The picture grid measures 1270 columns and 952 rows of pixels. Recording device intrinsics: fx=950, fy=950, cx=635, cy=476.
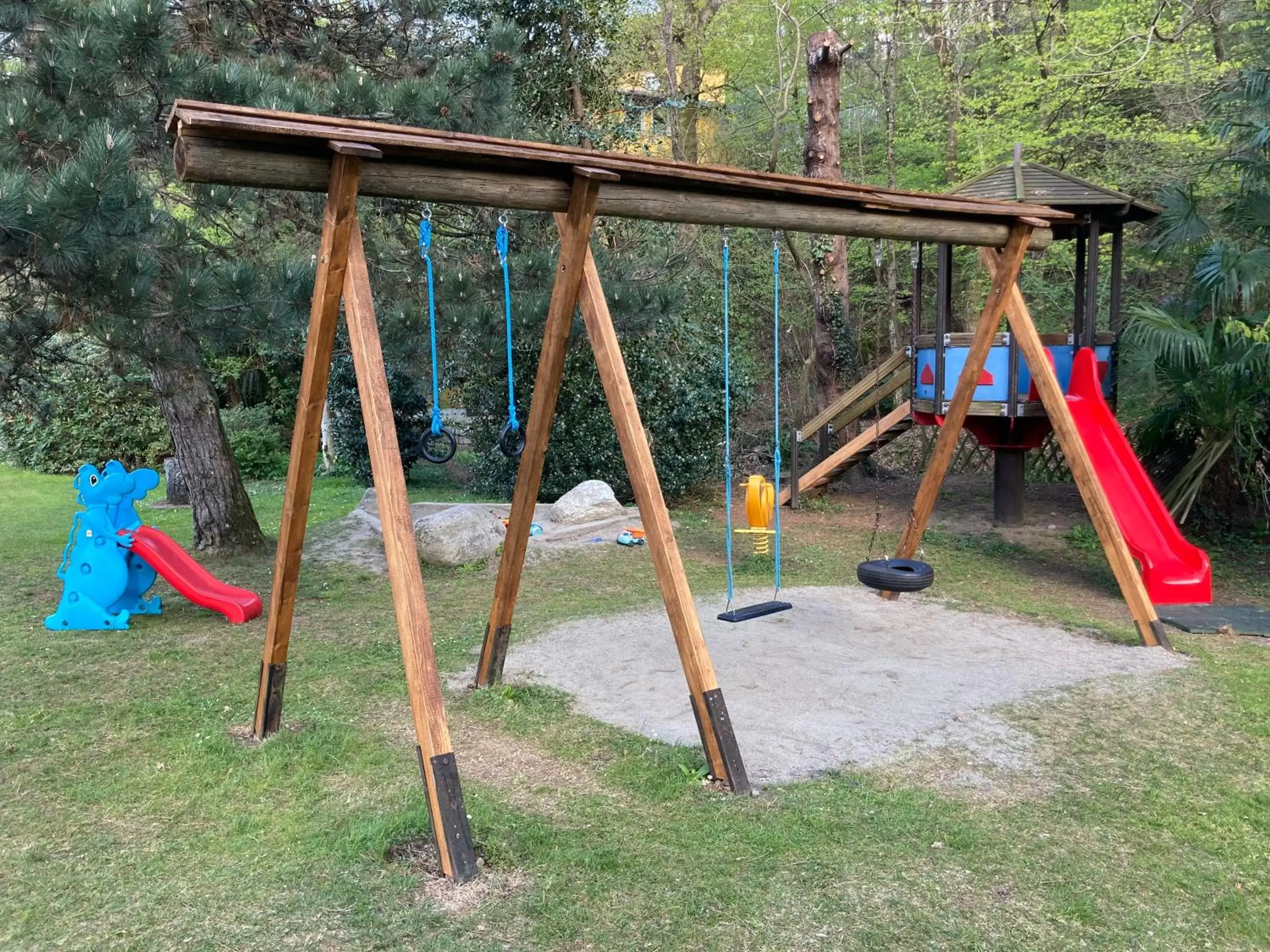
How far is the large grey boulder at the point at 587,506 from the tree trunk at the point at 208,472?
3.02 metres

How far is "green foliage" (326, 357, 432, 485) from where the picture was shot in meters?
13.4

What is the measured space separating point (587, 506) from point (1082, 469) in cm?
536

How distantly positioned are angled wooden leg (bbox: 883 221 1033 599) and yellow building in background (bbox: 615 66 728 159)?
8193mm

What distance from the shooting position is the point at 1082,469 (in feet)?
20.1

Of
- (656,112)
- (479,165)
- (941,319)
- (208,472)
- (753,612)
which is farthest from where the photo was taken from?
(656,112)

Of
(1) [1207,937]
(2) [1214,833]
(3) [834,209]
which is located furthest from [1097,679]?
(3) [834,209]

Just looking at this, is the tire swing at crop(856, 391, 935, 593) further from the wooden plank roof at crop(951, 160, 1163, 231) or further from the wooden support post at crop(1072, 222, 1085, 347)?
the wooden plank roof at crop(951, 160, 1163, 231)

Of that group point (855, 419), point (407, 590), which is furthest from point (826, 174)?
point (407, 590)

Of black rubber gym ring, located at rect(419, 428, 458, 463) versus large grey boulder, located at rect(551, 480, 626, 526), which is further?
large grey boulder, located at rect(551, 480, 626, 526)

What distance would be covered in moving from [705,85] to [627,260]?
13.5 metres

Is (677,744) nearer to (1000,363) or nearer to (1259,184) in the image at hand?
(1000,363)

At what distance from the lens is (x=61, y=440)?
53.0ft

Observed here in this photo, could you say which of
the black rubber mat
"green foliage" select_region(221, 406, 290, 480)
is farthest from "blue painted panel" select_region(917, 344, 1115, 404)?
"green foliage" select_region(221, 406, 290, 480)

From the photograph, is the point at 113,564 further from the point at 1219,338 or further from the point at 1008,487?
the point at 1219,338
